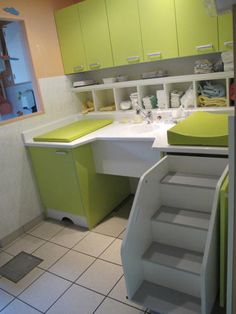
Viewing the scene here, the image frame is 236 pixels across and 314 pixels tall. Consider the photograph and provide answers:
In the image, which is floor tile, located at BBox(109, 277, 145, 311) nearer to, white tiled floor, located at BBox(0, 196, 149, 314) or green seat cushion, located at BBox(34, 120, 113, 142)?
white tiled floor, located at BBox(0, 196, 149, 314)

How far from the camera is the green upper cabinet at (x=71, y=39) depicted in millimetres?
2693

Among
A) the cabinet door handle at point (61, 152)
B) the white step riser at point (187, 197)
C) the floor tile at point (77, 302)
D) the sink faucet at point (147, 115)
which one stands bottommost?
the floor tile at point (77, 302)

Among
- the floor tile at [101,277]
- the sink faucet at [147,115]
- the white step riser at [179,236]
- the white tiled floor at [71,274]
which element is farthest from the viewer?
the sink faucet at [147,115]

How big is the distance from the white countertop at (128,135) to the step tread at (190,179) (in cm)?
17

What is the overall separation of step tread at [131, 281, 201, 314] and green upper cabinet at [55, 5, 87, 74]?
83.6 inches

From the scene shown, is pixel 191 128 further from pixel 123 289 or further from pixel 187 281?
pixel 123 289

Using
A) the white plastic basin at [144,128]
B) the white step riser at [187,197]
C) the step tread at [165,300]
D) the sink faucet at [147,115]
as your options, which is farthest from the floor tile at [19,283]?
the sink faucet at [147,115]

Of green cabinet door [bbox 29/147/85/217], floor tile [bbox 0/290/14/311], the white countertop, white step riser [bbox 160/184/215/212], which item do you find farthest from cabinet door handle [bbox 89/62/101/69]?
floor tile [bbox 0/290/14/311]

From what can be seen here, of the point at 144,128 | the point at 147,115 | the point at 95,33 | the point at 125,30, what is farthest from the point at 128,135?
the point at 95,33

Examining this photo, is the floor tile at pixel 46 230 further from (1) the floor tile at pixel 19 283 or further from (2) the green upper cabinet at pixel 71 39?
(2) the green upper cabinet at pixel 71 39

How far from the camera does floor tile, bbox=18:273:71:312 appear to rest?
1.88m

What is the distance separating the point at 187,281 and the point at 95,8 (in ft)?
7.84

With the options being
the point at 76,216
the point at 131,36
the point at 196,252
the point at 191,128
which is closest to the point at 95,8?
the point at 131,36

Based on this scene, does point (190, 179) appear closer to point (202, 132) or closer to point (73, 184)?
point (202, 132)
